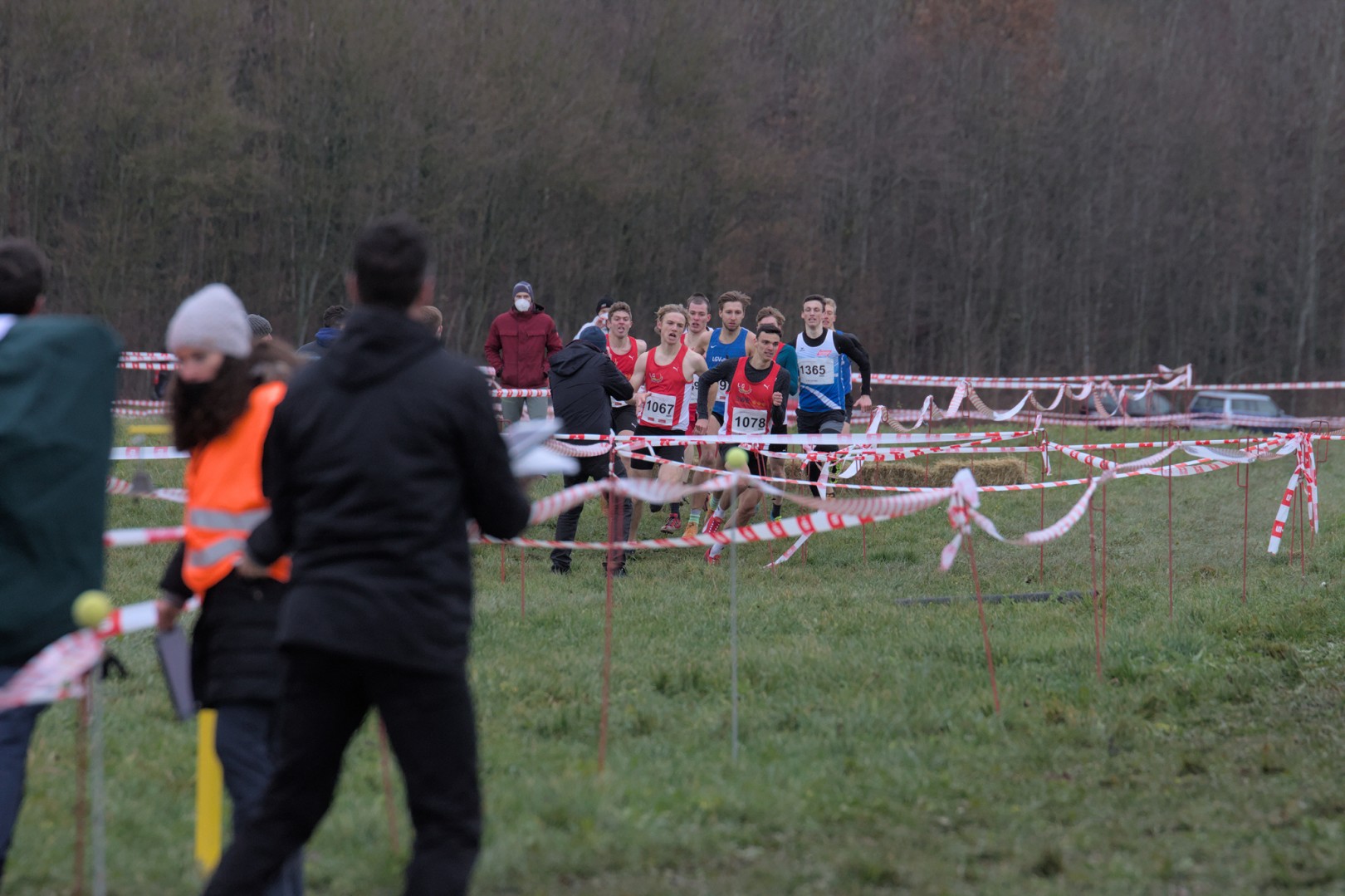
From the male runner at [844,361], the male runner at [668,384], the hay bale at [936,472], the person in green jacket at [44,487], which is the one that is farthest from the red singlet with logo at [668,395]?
the person in green jacket at [44,487]

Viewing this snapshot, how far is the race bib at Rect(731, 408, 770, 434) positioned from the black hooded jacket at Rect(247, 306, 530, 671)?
9.54 m

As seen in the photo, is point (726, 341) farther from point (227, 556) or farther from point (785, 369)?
point (227, 556)

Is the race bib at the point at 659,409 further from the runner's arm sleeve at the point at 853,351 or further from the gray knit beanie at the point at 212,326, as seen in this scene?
the gray knit beanie at the point at 212,326

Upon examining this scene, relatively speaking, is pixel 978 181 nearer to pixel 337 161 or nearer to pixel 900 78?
pixel 900 78

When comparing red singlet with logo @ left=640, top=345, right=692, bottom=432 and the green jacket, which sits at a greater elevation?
red singlet with logo @ left=640, top=345, right=692, bottom=432

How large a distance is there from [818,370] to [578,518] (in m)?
3.01

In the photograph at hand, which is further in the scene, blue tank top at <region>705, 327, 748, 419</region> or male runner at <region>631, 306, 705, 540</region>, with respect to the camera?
blue tank top at <region>705, 327, 748, 419</region>

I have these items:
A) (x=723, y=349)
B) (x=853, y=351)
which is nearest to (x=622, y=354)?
(x=723, y=349)

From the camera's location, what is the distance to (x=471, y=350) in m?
39.5

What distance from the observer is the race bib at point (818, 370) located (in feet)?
47.0

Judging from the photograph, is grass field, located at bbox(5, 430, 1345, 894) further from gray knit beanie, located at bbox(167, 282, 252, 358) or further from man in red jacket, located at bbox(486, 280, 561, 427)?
man in red jacket, located at bbox(486, 280, 561, 427)

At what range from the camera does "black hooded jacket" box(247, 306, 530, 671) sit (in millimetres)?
3785

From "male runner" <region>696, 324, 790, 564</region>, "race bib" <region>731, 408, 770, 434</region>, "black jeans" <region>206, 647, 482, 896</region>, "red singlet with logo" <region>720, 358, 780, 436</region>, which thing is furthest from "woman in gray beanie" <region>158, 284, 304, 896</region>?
"race bib" <region>731, 408, 770, 434</region>

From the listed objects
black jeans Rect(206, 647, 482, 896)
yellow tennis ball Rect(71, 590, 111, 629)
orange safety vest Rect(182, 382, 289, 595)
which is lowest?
black jeans Rect(206, 647, 482, 896)
